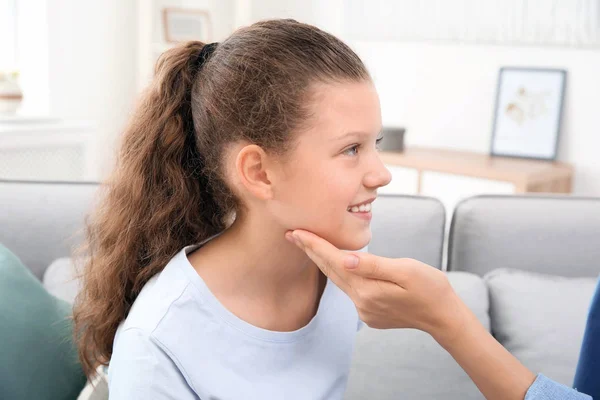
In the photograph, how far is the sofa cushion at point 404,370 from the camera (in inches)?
57.4

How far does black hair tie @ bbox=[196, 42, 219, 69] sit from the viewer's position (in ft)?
3.74

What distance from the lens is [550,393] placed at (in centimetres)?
105

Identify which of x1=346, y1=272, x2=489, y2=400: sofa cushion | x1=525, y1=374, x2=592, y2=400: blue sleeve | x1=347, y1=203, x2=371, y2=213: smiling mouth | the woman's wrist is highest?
x1=347, y1=203, x2=371, y2=213: smiling mouth

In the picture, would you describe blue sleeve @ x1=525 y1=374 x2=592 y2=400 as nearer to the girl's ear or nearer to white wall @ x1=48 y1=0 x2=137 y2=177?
the girl's ear

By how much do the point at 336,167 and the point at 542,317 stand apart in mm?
709

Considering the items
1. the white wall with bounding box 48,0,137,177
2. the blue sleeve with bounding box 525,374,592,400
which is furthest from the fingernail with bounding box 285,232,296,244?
the white wall with bounding box 48,0,137,177

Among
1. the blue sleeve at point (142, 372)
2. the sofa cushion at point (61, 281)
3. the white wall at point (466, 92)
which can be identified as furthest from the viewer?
the white wall at point (466, 92)

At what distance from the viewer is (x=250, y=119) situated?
1.06 meters

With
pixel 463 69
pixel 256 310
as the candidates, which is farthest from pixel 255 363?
pixel 463 69

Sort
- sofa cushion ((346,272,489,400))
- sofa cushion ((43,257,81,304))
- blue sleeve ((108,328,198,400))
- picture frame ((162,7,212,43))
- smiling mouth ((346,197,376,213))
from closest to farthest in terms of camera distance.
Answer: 1. blue sleeve ((108,328,198,400))
2. smiling mouth ((346,197,376,213))
3. sofa cushion ((346,272,489,400))
4. sofa cushion ((43,257,81,304))
5. picture frame ((162,7,212,43))

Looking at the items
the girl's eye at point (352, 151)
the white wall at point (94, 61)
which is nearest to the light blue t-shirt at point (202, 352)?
the girl's eye at point (352, 151)

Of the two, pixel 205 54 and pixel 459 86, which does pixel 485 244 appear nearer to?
pixel 205 54

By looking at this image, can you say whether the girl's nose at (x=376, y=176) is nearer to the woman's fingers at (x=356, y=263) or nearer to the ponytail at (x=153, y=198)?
the woman's fingers at (x=356, y=263)

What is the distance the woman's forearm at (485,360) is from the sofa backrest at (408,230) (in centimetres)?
58
